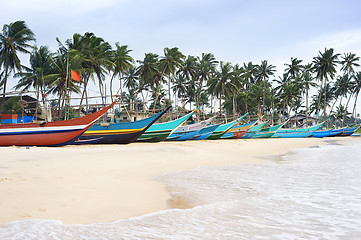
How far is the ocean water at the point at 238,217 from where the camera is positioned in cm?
304

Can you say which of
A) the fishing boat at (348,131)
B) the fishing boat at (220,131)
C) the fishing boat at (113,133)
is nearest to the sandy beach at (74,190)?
the fishing boat at (113,133)

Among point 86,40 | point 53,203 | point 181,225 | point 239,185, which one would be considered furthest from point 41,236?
point 86,40

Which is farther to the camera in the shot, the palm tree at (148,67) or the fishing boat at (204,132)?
the palm tree at (148,67)

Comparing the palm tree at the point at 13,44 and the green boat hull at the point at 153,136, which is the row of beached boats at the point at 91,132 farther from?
the palm tree at the point at 13,44

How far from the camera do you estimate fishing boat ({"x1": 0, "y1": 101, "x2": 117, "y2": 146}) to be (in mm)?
13055

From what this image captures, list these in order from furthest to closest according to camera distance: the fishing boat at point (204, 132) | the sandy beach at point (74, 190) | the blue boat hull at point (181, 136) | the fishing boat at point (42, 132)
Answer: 1. the fishing boat at point (204, 132)
2. the blue boat hull at point (181, 136)
3. the fishing boat at point (42, 132)
4. the sandy beach at point (74, 190)

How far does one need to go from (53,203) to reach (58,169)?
9.30 feet

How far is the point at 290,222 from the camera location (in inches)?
141

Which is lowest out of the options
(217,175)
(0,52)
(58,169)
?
(217,175)

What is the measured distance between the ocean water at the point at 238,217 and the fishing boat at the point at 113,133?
10910mm

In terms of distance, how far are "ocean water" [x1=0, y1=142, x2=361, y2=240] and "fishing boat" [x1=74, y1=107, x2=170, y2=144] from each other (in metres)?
10.9

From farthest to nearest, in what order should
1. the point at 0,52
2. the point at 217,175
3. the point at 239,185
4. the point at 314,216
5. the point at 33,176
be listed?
the point at 0,52 < the point at 217,175 < the point at 239,185 < the point at 33,176 < the point at 314,216

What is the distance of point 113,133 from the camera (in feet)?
54.4

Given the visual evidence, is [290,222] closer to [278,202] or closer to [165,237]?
[278,202]
